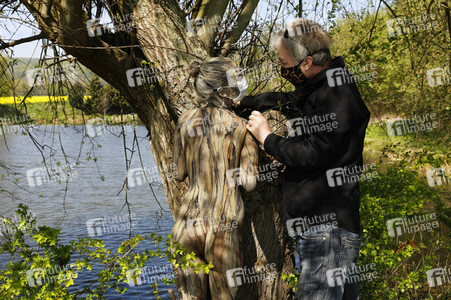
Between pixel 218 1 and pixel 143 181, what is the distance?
14.3m

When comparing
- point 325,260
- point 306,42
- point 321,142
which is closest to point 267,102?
point 306,42

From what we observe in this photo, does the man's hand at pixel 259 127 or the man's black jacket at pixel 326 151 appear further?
the man's hand at pixel 259 127

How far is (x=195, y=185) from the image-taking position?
10.3 ft

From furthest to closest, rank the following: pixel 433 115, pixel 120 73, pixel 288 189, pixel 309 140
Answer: pixel 433 115
pixel 120 73
pixel 288 189
pixel 309 140

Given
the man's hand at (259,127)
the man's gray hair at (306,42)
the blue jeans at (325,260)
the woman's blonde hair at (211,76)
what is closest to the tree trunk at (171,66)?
the man's hand at (259,127)

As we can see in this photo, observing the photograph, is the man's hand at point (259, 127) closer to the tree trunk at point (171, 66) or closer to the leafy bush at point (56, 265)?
the tree trunk at point (171, 66)

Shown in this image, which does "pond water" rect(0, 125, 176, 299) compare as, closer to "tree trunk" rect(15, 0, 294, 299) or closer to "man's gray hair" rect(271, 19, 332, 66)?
"tree trunk" rect(15, 0, 294, 299)

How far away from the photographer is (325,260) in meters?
2.71

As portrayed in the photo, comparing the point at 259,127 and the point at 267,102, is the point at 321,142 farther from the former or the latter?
the point at 267,102

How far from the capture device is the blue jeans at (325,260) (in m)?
2.69

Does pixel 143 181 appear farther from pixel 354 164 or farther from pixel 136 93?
pixel 354 164

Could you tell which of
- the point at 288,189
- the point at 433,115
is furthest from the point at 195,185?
the point at 433,115

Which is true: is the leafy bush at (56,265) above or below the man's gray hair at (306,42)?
below

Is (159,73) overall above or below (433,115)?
above
